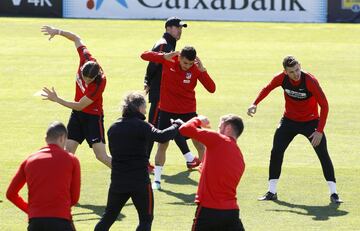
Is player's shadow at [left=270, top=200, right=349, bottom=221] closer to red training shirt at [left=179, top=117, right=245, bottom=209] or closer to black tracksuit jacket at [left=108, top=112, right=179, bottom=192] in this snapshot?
black tracksuit jacket at [left=108, top=112, right=179, bottom=192]

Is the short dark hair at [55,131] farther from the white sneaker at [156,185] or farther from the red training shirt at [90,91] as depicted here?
the white sneaker at [156,185]

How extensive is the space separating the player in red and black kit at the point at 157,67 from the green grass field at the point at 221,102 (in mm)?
958

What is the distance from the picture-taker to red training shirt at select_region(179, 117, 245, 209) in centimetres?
898

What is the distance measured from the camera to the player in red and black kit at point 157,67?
560 inches

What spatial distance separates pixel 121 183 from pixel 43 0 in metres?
25.7

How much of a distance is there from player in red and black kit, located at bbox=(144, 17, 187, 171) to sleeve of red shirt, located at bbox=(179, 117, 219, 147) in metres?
4.88

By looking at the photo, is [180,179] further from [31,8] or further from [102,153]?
[31,8]

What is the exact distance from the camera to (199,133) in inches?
358

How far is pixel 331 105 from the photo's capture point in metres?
19.7

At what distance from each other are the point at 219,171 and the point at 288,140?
4.04 meters

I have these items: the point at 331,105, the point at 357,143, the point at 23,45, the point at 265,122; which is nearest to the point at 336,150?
the point at 357,143

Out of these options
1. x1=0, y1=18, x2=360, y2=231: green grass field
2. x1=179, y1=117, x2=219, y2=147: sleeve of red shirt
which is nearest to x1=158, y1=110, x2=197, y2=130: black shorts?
x1=0, y1=18, x2=360, y2=231: green grass field

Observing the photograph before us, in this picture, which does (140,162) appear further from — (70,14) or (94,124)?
(70,14)

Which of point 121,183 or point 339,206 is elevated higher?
point 121,183
